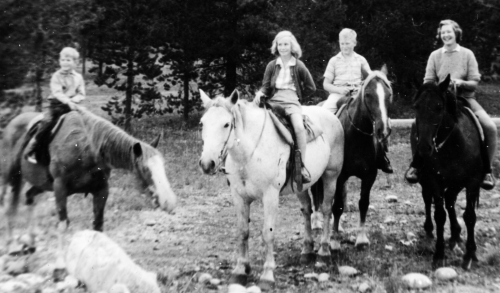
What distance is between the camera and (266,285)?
5125 mm

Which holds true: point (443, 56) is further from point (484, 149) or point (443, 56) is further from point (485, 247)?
point (485, 247)

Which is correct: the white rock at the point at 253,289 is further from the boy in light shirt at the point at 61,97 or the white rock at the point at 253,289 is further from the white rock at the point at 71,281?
the boy in light shirt at the point at 61,97

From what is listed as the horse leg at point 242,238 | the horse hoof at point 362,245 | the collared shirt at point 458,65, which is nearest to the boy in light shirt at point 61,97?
the horse leg at point 242,238

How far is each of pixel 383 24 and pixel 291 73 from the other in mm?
15292

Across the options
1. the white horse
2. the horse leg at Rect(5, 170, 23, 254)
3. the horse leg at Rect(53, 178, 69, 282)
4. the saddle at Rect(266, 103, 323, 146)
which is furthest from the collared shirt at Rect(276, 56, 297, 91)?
the horse leg at Rect(5, 170, 23, 254)

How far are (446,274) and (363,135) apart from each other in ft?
6.83

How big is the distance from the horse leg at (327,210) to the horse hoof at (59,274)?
3.03 meters

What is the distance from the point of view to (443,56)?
6.30m

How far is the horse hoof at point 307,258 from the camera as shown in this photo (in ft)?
19.8

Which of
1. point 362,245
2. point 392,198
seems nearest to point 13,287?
point 362,245

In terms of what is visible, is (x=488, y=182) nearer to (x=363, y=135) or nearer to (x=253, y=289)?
(x=363, y=135)

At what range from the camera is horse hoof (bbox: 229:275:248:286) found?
17.3ft

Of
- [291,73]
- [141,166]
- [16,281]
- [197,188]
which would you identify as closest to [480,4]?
[197,188]

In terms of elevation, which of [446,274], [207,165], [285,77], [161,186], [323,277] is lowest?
[323,277]
